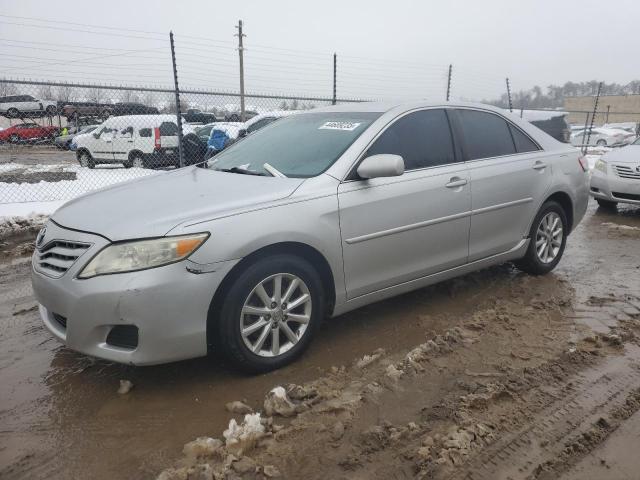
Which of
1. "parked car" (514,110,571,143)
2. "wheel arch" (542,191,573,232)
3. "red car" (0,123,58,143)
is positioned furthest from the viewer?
"red car" (0,123,58,143)

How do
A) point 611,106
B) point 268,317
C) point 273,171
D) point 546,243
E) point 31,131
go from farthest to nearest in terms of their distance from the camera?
point 611,106 < point 31,131 < point 546,243 < point 273,171 < point 268,317

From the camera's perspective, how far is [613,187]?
26.7 feet

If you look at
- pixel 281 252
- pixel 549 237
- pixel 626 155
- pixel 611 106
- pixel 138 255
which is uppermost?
pixel 138 255

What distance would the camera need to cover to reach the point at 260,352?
3.00 metres

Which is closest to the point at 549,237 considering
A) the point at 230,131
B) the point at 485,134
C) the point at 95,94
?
the point at 485,134

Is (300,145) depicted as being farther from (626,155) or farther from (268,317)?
(626,155)

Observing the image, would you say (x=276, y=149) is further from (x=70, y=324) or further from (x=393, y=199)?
(x=70, y=324)

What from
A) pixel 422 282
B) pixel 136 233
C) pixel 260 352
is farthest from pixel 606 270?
pixel 136 233

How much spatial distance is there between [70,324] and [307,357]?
1.42 m

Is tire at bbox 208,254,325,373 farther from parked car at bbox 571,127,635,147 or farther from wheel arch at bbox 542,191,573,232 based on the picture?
parked car at bbox 571,127,635,147

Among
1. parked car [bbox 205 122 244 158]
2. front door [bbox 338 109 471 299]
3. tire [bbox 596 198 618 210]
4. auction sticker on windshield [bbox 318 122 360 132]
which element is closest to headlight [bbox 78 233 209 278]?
front door [bbox 338 109 471 299]

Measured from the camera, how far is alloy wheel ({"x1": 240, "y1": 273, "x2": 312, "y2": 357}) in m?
2.93

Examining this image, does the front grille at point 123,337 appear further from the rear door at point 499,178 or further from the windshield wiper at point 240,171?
the rear door at point 499,178

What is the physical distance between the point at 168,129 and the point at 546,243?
12.4 meters
